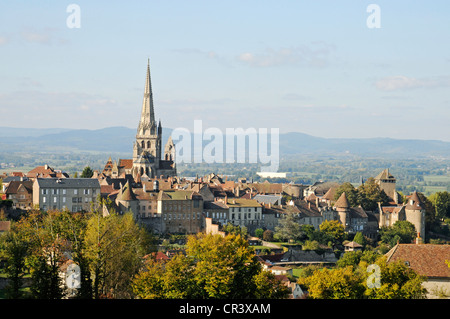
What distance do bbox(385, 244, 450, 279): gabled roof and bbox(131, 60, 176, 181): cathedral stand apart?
3134 inches

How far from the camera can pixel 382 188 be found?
331 feet

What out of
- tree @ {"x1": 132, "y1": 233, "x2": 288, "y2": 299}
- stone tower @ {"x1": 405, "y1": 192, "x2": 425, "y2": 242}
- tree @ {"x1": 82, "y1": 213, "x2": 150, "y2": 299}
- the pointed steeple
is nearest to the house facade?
tree @ {"x1": 82, "y1": 213, "x2": 150, "y2": 299}

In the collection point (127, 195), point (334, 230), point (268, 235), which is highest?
point (127, 195)

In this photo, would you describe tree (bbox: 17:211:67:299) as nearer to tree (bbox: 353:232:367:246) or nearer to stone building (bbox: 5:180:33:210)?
stone building (bbox: 5:180:33:210)

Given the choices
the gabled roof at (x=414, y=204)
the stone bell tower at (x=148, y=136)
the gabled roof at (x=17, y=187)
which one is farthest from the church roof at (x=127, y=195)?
the stone bell tower at (x=148, y=136)

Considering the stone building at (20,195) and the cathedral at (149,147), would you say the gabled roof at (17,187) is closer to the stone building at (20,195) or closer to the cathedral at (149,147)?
the stone building at (20,195)

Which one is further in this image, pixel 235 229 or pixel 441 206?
pixel 441 206

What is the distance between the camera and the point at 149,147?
5408 inches

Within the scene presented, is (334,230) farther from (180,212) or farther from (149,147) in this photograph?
(149,147)

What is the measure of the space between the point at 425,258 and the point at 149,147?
306 ft

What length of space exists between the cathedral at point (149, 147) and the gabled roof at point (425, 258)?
79.6m

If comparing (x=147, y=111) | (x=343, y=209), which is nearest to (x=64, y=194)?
(x=343, y=209)

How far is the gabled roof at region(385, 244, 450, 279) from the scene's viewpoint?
4619cm
